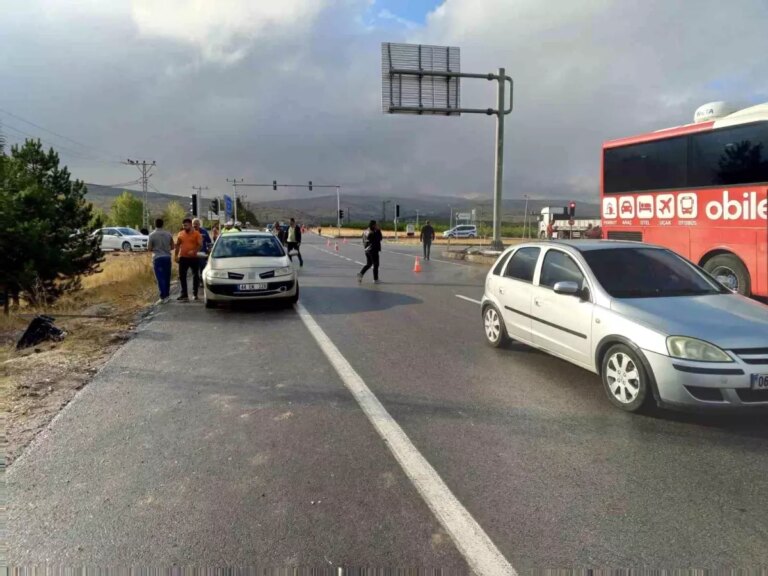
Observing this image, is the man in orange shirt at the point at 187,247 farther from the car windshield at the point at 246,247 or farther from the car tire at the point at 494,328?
the car tire at the point at 494,328

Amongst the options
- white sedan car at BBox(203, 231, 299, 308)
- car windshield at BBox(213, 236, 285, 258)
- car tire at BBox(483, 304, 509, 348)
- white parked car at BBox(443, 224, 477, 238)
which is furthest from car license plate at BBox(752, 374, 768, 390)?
white parked car at BBox(443, 224, 477, 238)

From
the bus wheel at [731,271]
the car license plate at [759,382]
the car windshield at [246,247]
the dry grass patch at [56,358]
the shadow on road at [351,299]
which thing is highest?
the car windshield at [246,247]

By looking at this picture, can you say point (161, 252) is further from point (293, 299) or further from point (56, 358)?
point (56, 358)

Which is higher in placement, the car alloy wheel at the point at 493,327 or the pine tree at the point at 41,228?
the pine tree at the point at 41,228

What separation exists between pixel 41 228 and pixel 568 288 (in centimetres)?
1166

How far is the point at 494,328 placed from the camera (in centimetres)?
756

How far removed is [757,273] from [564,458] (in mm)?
7897

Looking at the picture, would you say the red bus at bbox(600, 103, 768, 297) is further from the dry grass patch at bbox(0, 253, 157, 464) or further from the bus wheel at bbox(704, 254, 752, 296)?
the dry grass patch at bbox(0, 253, 157, 464)

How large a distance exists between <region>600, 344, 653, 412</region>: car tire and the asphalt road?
0.12m

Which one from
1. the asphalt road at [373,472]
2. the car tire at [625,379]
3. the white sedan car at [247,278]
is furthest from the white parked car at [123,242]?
the car tire at [625,379]

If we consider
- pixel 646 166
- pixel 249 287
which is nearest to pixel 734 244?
pixel 646 166

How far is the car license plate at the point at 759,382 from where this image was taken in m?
4.37

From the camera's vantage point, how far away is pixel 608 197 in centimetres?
1331

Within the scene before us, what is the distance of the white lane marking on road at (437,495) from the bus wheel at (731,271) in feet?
25.5
